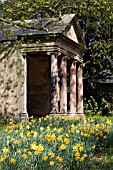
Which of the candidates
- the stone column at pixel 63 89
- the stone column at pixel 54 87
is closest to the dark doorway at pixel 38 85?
the stone column at pixel 63 89

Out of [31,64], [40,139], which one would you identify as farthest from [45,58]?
[40,139]

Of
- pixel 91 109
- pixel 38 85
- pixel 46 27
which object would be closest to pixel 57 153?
pixel 46 27

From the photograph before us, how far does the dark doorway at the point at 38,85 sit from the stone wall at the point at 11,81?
3835 mm

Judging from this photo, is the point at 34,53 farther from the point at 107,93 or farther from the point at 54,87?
the point at 107,93

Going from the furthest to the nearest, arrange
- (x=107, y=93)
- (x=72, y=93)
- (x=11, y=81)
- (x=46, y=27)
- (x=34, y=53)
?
(x=107, y=93) < (x=72, y=93) < (x=34, y=53) < (x=11, y=81) < (x=46, y=27)

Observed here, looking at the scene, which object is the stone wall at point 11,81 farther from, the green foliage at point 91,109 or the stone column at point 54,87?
the green foliage at point 91,109

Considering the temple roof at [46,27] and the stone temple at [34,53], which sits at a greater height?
the temple roof at [46,27]

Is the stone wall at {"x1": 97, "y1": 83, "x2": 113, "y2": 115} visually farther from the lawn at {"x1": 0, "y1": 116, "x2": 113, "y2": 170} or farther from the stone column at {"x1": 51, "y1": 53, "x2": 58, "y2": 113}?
the lawn at {"x1": 0, "y1": 116, "x2": 113, "y2": 170}

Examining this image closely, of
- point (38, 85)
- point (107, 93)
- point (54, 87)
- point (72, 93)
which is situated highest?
point (38, 85)

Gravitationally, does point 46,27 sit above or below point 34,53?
above

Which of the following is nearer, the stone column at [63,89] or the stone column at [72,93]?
the stone column at [63,89]

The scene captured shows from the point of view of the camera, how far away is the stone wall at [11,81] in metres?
19.2

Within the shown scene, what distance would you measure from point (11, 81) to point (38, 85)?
4.14 metres

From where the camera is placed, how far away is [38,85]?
76.6 ft
